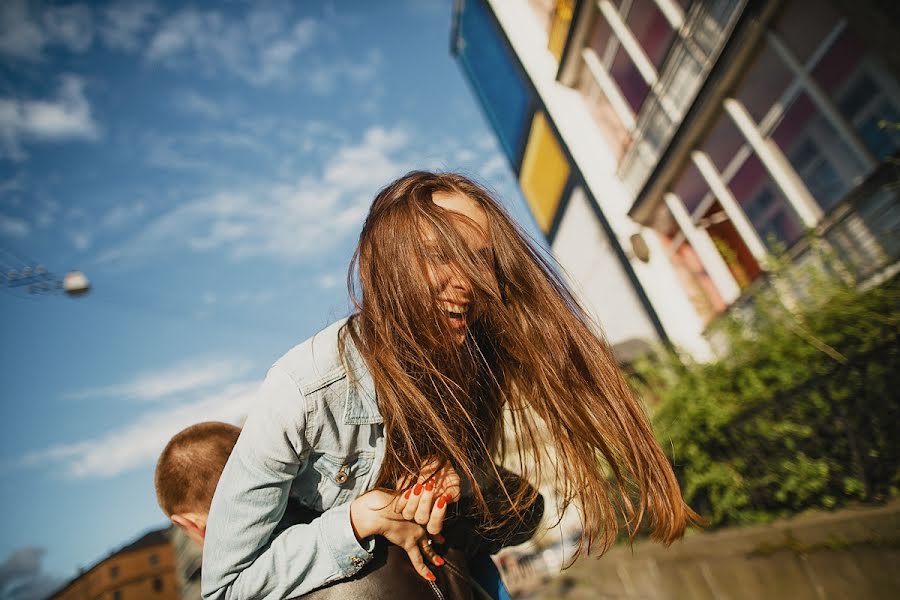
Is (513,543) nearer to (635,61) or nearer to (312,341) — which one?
(312,341)

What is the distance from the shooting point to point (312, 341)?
1350 mm

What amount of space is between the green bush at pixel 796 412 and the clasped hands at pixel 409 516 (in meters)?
2.07

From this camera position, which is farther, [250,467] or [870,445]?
[870,445]

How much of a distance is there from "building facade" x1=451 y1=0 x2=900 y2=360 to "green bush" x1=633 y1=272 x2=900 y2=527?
895mm

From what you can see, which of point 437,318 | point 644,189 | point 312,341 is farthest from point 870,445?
point 644,189

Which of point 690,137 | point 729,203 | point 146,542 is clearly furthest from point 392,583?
point 146,542

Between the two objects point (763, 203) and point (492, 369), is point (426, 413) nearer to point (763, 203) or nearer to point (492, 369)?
point (492, 369)

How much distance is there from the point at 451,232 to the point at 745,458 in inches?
168

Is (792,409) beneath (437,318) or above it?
beneath

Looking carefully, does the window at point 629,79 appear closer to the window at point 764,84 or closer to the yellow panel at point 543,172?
the yellow panel at point 543,172

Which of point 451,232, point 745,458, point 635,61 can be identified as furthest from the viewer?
point 635,61

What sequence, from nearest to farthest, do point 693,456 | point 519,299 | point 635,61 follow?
point 519,299 < point 693,456 < point 635,61

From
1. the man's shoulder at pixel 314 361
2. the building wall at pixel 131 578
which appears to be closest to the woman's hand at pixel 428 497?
the man's shoulder at pixel 314 361

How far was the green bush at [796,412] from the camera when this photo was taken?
3420 mm
